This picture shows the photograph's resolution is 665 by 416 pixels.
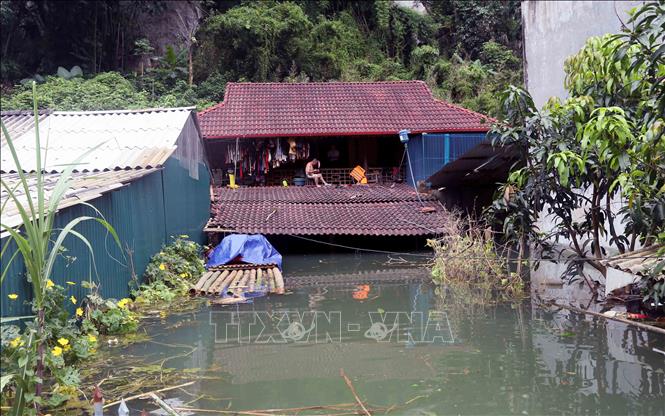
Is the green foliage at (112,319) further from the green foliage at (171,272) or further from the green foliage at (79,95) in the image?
the green foliage at (79,95)

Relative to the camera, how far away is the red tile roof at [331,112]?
15141 mm

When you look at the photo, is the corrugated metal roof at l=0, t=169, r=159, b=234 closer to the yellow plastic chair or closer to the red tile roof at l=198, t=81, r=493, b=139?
the red tile roof at l=198, t=81, r=493, b=139

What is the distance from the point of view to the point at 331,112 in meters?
16.1

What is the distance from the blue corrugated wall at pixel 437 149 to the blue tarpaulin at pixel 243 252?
458 cm

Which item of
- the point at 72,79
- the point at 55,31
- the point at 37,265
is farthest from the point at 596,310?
the point at 55,31

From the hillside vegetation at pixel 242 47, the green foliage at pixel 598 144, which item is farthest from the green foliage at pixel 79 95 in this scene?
the green foliage at pixel 598 144

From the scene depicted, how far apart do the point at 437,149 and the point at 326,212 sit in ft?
9.45

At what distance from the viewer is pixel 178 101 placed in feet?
65.5

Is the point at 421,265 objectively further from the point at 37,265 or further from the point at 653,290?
the point at 37,265

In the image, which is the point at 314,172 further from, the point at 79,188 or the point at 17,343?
the point at 17,343

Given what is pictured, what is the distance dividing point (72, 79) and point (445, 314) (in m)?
17.8

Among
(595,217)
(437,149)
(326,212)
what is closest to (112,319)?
(595,217)

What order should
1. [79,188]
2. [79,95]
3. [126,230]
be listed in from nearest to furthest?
[79,188] → [126,230] → [79,95]

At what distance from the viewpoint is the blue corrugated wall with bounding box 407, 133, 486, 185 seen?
522 inches
